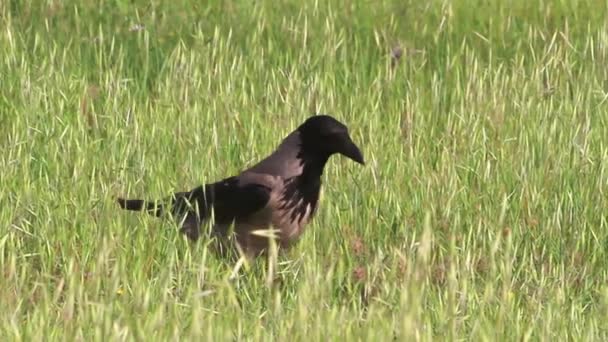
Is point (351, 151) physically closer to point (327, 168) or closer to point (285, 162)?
point (285, 162)

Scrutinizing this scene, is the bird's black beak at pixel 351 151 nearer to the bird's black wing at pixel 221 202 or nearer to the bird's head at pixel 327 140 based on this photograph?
the bird's head at pixel 327 140

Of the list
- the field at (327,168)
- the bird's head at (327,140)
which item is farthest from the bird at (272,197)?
the field at (327,168)

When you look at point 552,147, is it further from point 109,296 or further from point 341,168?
point 109,296

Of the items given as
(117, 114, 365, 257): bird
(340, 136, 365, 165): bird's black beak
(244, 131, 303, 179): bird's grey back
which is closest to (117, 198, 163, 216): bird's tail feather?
(117, 114, 365, 257): bird

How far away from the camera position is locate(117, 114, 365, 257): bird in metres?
5.85

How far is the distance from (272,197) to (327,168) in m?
0.86

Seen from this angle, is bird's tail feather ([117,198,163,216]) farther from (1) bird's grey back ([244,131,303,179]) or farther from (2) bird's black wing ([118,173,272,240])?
(1) bird's grey back ([244,131,303,179])

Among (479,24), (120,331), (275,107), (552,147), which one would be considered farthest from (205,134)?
(120,331)

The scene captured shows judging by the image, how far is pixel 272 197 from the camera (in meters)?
5.89

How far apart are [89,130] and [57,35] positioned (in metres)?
1.43

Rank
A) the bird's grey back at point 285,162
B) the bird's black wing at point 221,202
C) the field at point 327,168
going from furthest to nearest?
the bird's grey back at point 285,162 < the bird's black wing at point 221,202 < the field at point 327,168

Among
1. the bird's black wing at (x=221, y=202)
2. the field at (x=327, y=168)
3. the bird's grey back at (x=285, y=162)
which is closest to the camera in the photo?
the field at (x=327, y=168)

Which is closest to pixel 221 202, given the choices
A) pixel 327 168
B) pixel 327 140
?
pixel 327 140

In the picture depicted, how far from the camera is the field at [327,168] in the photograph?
445 cm
